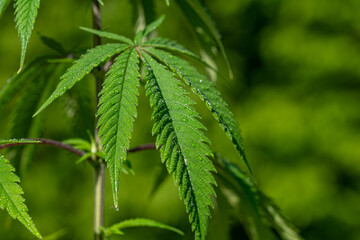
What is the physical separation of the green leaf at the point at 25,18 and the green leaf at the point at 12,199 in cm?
12

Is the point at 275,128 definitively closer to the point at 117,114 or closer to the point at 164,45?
the point at 164,45

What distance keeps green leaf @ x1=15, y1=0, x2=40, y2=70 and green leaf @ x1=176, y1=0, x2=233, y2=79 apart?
0.90 ft

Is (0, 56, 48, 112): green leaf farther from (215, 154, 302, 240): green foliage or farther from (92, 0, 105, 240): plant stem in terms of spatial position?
(215, 154, 302, 240): green foliage

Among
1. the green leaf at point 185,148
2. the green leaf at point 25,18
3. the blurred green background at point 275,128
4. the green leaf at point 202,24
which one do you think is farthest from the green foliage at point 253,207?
the blurred green background at point 275,128

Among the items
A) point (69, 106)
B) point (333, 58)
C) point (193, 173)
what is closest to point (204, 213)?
point (193, 173)

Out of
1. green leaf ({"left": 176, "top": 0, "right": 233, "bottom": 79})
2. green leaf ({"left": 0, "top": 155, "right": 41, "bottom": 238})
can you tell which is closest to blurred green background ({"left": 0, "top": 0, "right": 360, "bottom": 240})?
green leaf ({"left": 176, "top": 0, "right": 233, "bottom": 79})

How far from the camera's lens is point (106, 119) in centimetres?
47

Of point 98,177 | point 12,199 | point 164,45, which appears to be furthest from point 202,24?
point 12,199

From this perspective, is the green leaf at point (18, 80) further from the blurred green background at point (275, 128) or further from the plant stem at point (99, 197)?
the blurred green background at point (275, 128)

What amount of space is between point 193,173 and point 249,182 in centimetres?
30

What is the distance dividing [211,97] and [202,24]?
0.88ft

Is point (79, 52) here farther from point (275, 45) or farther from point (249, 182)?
point (275, 45)

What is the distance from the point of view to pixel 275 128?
2.78 metres

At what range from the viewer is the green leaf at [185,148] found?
17.2 inches
